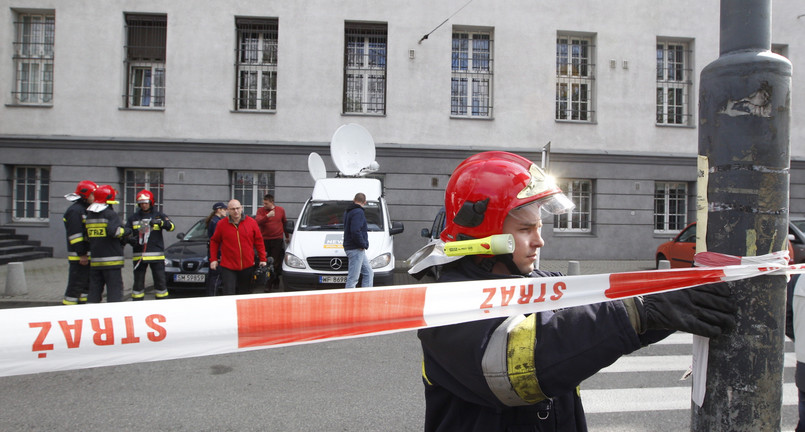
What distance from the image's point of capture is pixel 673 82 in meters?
16.6

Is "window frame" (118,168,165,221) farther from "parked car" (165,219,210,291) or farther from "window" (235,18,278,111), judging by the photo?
"parked car" (165,219,210,291)

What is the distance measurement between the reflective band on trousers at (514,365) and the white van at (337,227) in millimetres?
7354

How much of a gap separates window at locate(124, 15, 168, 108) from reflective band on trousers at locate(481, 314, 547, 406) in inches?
667

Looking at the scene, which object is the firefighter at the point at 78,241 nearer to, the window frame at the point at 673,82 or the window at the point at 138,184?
the window at the point at 138,184

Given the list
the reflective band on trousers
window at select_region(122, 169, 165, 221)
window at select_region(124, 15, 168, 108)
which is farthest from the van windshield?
window at select_region(124, 15, 168, 108)

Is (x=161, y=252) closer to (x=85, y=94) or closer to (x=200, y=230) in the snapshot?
(x=200, y=230)

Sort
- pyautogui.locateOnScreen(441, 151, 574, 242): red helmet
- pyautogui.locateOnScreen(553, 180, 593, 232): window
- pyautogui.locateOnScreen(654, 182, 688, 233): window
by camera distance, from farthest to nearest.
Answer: pyautogui.locateOnScreen(654, 182, 688, 233): window → pyautogui.locateOnScreen(553, 180, 593, 232): window → pyautogui.locateOnScreen(441, 151, 574, 242): red helmet

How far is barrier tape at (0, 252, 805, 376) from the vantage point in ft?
4.16

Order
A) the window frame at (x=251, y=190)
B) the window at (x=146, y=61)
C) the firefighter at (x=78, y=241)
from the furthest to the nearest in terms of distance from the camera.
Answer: the window at (x=146, y=61), the window frame at (x=251, y=190), the firefighter at (x=78, y=241)

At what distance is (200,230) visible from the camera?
10.7 meters

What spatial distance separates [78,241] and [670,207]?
16.8 metres

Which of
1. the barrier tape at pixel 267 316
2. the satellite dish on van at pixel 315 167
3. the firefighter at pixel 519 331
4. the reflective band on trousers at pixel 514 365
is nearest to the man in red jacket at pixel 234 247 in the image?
the satellite dish on van at pixel 315 167

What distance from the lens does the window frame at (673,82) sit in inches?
653

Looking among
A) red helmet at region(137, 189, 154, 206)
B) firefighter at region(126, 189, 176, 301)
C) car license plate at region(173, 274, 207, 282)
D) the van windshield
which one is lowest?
car license plate at region(173, 274, 207, 282)
